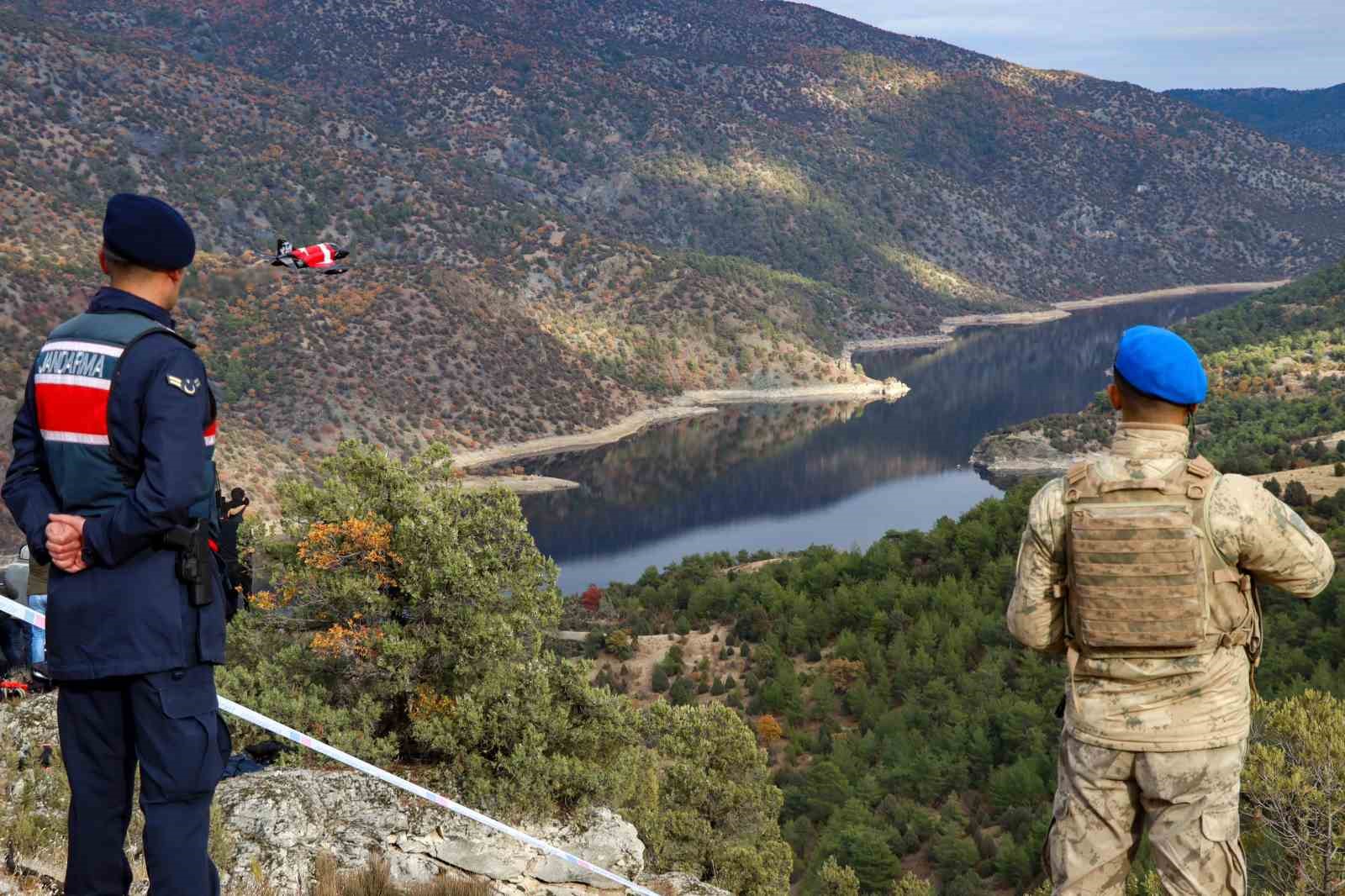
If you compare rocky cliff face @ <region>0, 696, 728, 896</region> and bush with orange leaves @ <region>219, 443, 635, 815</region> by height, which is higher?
rocky cliff face @ <region>0, 696, 728, 896</region>

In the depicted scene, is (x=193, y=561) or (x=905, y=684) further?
(x=905, y=684)

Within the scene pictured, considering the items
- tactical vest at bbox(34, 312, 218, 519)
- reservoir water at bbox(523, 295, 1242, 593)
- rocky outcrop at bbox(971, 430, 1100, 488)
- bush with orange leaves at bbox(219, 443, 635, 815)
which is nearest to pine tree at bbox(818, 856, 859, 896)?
bush with orange leaves at bbox(219, 443, 635, 815)

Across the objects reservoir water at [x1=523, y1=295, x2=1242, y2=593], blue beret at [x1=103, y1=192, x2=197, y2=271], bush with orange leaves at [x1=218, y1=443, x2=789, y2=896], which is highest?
blue beret at [x1=103, y1=192, x2=197, y2=271]

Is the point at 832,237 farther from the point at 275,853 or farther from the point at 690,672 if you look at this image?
the point at 275,853

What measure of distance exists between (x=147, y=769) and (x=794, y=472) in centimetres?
9590

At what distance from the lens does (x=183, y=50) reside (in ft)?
650

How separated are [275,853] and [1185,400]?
575cm

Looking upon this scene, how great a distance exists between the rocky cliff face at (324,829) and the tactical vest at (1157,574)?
4.68 metres

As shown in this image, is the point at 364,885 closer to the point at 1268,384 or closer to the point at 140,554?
the point at 140,554

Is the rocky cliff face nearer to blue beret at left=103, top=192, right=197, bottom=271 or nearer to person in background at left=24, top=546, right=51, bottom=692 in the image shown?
person in background at left=24, top=546, right=51, bottom=692

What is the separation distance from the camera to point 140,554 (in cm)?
431

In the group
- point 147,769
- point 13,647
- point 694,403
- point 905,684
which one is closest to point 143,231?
point 147,769

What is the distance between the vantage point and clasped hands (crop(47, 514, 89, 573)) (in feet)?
13.9

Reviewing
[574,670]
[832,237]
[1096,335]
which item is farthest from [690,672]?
[832,237]
